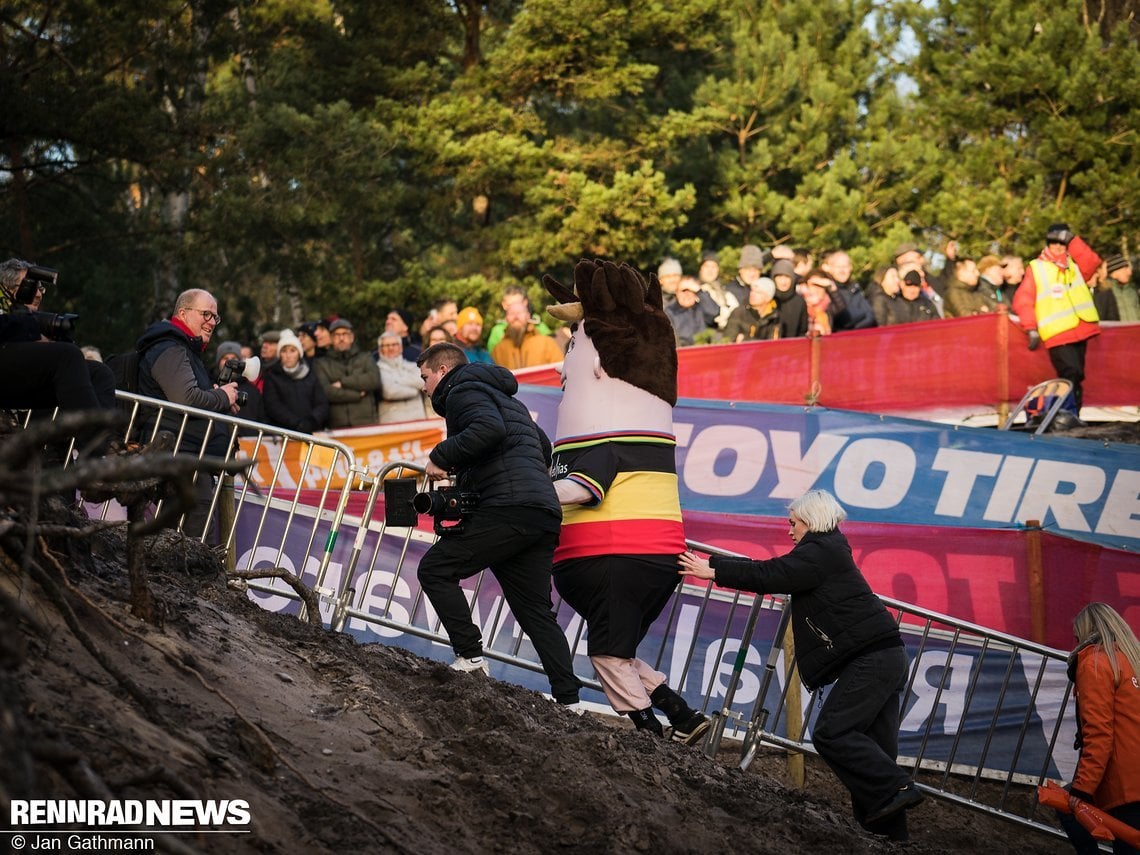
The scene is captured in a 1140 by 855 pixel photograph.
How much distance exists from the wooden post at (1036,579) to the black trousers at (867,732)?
2.14m

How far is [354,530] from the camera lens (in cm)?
906

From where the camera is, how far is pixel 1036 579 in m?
8.87

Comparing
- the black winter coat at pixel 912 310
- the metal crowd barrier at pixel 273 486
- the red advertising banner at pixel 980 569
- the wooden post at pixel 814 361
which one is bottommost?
the metal crowd barrier at pixel 273 486

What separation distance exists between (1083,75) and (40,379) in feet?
70.4

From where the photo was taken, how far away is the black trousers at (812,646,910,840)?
671 centimetres

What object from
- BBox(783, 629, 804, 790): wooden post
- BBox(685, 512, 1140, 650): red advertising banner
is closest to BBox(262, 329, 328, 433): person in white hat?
BBox(685, 512, 1140, 650): red advertising banner

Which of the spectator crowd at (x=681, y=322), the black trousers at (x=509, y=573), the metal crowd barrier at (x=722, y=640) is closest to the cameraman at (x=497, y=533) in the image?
the black trousers at (x=509, y=573)

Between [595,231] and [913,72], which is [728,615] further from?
[913,72]

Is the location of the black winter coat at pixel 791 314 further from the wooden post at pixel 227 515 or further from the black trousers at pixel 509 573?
the black trousers at pixel 509 573

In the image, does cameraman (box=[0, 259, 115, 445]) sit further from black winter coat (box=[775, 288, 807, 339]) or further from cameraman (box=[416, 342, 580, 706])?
black winter coat (box=[775, 288, 807, 339])

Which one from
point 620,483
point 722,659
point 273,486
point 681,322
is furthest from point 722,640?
point 681,322

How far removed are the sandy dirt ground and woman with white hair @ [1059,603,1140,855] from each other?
121cm

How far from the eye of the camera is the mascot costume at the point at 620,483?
6.81m

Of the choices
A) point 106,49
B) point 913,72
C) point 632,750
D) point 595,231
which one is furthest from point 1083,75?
point 632,750
